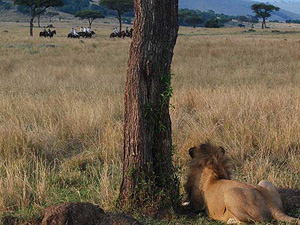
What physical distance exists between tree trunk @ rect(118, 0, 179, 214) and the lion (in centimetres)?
25

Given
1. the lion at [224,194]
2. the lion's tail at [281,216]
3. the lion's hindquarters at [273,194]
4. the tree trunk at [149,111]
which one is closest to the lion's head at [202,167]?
the lion at [224,194]

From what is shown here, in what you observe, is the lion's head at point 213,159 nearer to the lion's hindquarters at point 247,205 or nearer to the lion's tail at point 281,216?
the lion's hindquarters at point 247,205

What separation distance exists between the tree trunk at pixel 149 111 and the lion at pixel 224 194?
0.25 metres

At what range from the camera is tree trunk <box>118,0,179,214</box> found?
11.8 ft

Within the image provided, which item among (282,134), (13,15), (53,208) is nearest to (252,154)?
(282,134)

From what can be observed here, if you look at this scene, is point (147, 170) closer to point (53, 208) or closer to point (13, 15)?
point (53, 208)

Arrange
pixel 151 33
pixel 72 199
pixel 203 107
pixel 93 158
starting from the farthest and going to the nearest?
1. pixel 203 107
2. pixel 93 158
3. pixel 72 199
4. pixel 151 33

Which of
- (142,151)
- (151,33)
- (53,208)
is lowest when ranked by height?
(53,208)

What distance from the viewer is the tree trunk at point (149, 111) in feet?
11.8

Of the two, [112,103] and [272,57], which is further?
[272,57]

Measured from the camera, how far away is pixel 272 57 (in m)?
17.2

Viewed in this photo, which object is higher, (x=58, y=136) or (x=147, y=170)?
(x=147, y=170)

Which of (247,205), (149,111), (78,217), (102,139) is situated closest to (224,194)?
(247,205)

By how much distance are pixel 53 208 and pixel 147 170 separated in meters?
0.93
